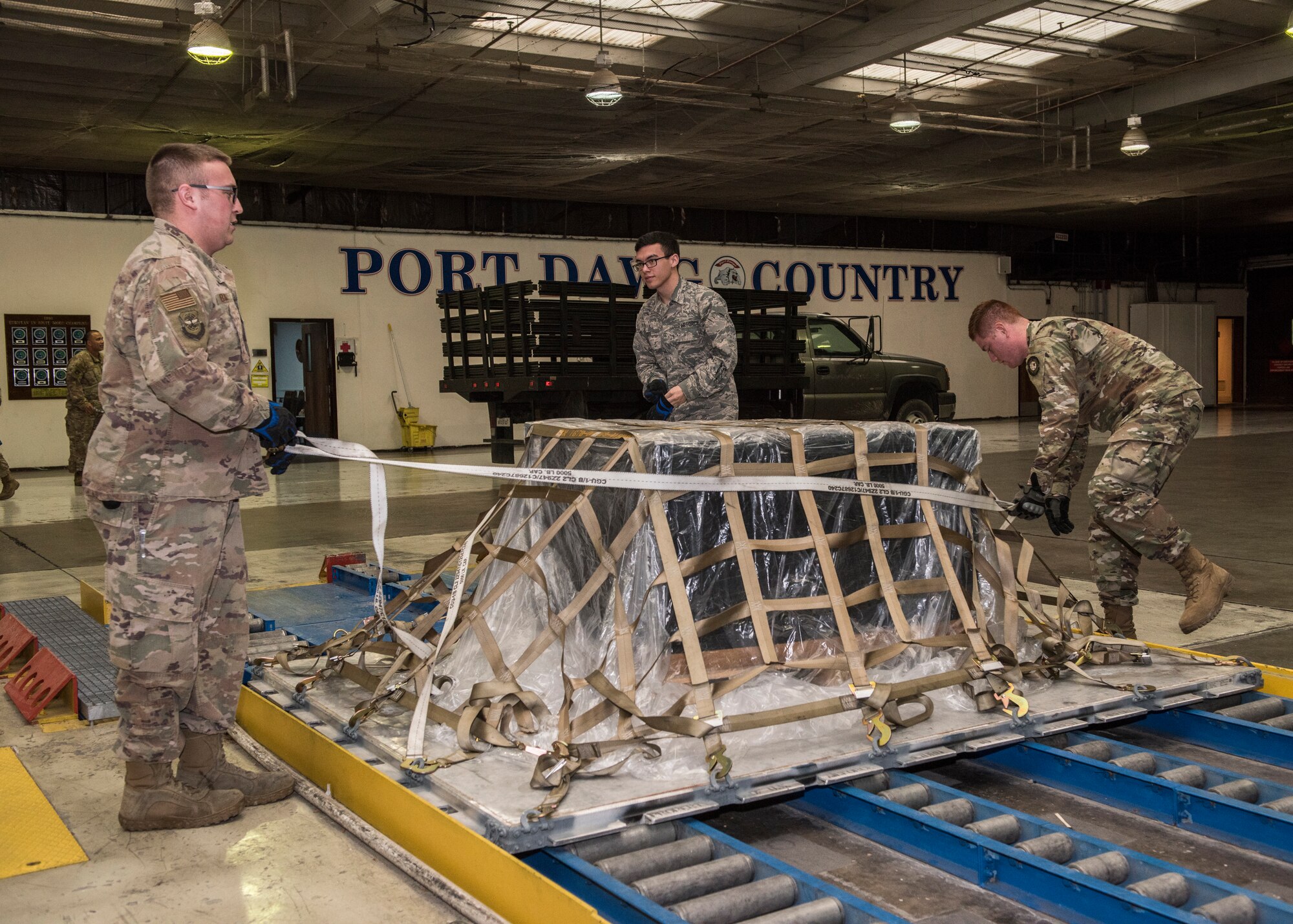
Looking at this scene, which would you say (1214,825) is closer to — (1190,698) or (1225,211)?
(1190,698)

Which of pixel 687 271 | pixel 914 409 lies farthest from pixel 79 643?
pixel 687 271

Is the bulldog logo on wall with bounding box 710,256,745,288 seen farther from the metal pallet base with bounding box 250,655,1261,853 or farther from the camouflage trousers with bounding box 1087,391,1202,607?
the metal pallet base with bounding box 250,655,1261,853

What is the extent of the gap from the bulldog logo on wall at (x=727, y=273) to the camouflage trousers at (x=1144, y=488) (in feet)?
54.2

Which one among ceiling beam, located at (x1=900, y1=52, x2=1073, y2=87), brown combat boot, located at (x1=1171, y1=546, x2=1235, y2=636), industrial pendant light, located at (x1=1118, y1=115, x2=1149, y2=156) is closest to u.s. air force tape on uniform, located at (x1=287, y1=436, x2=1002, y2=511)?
brown combat boot, located at (x1=1171, y1=546, x2=1235, y2=636)

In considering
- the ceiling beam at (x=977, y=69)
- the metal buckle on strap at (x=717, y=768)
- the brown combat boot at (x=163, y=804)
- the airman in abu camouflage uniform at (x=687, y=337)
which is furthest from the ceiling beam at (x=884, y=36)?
the brown combat boot at (x=163, y=804)

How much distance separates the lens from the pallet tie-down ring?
3105 millimetres

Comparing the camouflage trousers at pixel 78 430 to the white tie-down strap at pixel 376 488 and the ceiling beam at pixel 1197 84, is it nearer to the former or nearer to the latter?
the white tie-down strap at pixel 376 488

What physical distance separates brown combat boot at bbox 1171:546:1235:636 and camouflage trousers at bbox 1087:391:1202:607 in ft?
0.26

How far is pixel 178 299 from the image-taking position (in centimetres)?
298

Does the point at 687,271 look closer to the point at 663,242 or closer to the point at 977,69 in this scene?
the point at 977,69

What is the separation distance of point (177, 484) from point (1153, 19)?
11475 millimetres

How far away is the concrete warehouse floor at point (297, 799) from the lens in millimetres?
2658

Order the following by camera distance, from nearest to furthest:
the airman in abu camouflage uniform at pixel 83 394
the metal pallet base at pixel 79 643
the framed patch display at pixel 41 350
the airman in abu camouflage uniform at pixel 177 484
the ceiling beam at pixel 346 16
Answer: the airman in abu camouflage uniform at pixel 177 484 < the metal pallet base at pixel 79 643 < the ceiling beam at pixel 346 16 < the airman in abu camouflage uniform at pixel 83 394 < the framed patch display at pixel 41 350

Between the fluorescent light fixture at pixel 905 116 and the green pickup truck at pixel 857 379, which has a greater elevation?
the fluorescent light fixture at pixel 905 116
